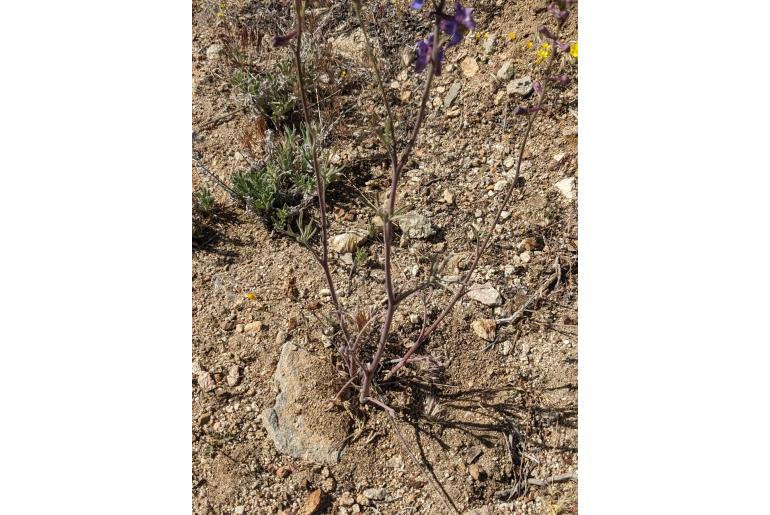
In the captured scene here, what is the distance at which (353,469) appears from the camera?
101 inches

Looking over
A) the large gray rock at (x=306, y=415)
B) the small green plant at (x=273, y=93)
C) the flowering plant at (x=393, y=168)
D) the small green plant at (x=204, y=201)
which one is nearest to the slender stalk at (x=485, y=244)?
the flowering plant at (x=393, y=168)

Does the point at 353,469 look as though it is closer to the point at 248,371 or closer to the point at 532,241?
the point at 248,371

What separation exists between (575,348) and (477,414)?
0.55m

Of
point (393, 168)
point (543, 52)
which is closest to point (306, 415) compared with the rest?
point (393, 168)

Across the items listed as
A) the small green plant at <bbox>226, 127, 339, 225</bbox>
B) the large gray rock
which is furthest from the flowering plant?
the small green plant at <bbox>226, 127, 339, 225</bbox>

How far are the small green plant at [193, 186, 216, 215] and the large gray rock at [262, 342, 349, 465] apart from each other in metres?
0.96

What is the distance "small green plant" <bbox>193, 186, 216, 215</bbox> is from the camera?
10.7 feet

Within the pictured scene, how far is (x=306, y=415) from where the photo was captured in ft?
8.65

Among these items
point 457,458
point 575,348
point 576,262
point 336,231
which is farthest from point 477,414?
point 336,231

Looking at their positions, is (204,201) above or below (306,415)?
above

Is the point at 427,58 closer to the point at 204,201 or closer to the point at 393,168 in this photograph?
the point at 393,168

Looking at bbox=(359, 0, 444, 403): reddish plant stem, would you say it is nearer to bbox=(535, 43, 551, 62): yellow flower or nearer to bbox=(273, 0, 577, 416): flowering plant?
bbox=(273, 0, 577, 416): flowering plant

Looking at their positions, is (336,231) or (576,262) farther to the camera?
(336,231)

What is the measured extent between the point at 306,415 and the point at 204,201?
126 cm
